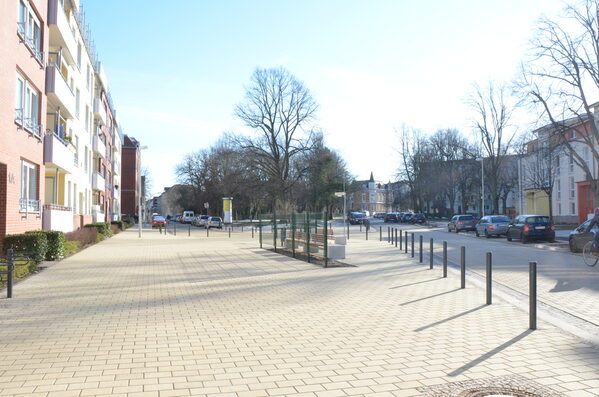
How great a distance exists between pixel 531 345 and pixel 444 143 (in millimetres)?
69202

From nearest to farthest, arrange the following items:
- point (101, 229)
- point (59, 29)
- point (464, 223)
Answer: point (59, 29)
point (101, 229)
point (464, 223)

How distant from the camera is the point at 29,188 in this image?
60.0 feet

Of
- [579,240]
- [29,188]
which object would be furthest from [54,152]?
[579,240]

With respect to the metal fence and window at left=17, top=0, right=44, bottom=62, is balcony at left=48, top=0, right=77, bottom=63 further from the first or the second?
the metal fence

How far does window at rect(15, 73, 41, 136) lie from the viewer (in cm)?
1638

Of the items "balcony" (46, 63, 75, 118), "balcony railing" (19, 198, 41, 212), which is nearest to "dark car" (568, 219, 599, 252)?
"balcony railing" (19, 198, 41, 212)

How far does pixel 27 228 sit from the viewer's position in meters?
16.8

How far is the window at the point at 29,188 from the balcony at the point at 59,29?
6.04m

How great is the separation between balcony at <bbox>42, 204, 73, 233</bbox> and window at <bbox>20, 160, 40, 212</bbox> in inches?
42.8

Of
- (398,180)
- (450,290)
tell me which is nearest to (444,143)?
(398,180)

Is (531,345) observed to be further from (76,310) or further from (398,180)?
(398,180)

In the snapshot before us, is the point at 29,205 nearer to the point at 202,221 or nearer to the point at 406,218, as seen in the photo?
the point at 202,221

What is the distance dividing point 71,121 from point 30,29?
34.5ft

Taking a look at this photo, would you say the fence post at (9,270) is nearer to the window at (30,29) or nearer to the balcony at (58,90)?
the window at (30,29)
